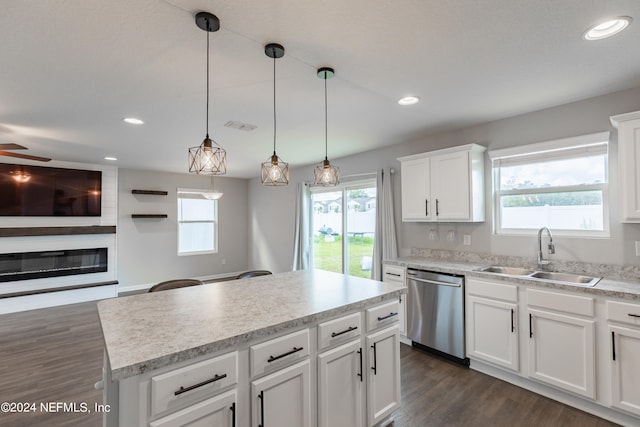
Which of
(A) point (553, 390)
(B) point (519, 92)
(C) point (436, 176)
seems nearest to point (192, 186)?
(C) point (436, 176)

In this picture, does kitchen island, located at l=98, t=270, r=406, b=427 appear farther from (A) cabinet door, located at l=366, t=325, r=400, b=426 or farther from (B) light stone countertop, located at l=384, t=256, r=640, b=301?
(B) light stone countertop, located at l=384, t=256, r=640, b=301

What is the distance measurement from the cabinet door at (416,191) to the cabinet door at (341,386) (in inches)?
87.3

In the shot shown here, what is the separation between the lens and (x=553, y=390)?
249 cm

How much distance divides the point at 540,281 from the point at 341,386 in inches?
76.2

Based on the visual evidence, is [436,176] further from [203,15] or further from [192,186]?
[192,186]

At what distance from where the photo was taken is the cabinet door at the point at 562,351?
227 cm

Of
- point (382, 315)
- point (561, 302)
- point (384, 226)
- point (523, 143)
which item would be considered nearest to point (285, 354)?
point (382, 315)

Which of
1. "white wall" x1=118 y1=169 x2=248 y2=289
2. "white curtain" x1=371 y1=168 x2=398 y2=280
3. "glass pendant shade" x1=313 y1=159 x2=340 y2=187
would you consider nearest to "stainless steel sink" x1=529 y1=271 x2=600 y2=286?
"white curtain" x1=371 y1=168 x2=398 y2=280

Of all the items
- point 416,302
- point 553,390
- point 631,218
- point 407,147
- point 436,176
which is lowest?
point 553,390

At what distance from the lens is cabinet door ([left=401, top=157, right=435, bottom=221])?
362 cm

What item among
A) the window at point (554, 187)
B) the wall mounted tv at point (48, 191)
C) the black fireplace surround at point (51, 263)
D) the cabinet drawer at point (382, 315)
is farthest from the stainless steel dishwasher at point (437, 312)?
the wall mounted tv at point (48, 191)

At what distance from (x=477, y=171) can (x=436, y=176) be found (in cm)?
43

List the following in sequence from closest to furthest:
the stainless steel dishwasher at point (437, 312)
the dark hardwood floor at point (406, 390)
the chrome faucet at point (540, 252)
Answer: the dark hardwood floor at point (406, 390) < the chrome faucet at point (540, 252) < the stainless steel dishwasher at point (437, 312)

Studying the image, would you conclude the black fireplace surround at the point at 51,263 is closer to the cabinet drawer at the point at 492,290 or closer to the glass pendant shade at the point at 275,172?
the glass pendant shade at the point at 275,172
